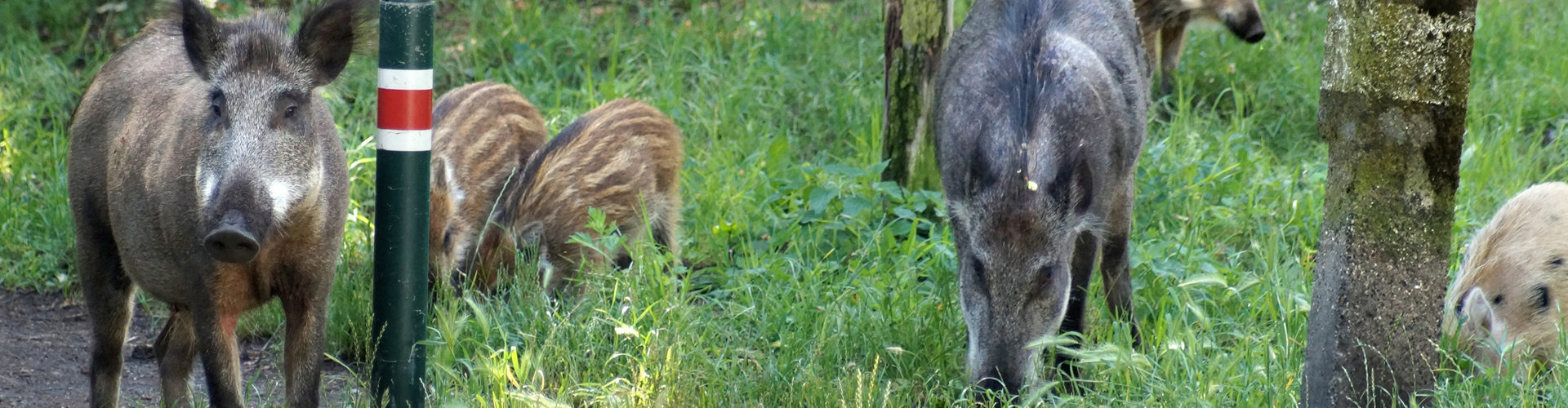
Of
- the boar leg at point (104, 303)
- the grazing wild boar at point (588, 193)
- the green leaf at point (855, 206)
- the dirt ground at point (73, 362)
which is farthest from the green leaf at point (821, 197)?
the boar leg at point (104, 303)

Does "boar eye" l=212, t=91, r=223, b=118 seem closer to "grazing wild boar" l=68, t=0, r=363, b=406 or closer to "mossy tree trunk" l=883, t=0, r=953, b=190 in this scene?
"grazing wild boar" l=68, t=0, r=363, b=406

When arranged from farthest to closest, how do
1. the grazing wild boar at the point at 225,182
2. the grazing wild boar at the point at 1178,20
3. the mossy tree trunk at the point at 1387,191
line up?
1. the grazing wild boar at the point at 1178,20
2. the grazing wild boar at the point at 225,182
3. the mossy tree trunk at the point at 1387,191

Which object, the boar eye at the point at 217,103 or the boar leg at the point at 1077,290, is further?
the boar leg at the point at 1077,290

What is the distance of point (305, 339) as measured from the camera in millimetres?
3320

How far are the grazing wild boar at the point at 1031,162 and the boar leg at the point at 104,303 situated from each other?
2.18 metres

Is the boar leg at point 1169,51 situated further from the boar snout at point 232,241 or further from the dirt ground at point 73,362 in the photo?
the boar snout at point 232,241

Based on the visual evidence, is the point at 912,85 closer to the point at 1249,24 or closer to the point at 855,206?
the point at 855,206

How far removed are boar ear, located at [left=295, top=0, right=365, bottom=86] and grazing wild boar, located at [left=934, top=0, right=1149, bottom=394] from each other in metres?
1.51

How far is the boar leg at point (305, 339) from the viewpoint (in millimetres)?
3291

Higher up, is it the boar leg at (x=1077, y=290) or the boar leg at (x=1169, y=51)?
the boar leg at (x=1169, y=51)

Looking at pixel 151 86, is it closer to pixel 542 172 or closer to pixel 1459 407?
pixel 542 172

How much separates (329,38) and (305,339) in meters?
0.72

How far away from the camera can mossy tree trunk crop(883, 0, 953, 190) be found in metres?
4.93

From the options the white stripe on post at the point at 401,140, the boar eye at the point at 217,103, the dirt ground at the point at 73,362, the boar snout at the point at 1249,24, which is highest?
the boar snout at the point at 1249,24
